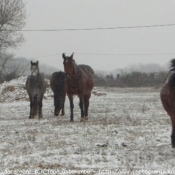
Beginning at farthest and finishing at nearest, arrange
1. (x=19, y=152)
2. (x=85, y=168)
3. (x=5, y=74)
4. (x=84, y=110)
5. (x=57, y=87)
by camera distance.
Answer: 1. (x=5, y=74)
2. (x=57, y=87)
3. (x=84, y=110)
4. (x=19, y=152)
5. (x=85, y=168)

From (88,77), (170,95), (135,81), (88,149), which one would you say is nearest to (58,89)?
(88,77)

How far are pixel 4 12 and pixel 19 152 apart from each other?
40504 mm

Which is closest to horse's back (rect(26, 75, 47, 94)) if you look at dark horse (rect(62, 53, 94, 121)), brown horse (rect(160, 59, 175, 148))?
dark horse (rect(62, 53, 94, 121))

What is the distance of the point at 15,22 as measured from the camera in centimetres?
4612

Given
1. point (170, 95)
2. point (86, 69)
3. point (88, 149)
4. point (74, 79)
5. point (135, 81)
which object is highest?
point (86, 69)

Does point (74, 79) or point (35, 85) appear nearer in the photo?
point (74, 79)

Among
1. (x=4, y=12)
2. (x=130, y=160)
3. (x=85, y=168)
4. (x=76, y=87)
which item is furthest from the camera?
(x=4, y=12)

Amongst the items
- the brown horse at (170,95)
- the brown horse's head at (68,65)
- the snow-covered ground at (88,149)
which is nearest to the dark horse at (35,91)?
the brown horse's head at (68,65)

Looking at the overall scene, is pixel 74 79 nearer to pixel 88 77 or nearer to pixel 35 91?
pixel 88 77

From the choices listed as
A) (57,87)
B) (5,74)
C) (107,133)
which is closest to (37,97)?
(57,87)

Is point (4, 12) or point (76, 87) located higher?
point (4, 12)

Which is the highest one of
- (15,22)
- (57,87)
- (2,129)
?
(15,22)

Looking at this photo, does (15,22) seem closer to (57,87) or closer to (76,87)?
(57,87)

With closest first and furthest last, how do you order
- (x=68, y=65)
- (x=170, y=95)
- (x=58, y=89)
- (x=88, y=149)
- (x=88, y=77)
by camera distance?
(x=170, y=95), (x=88, y=149), (x=68, y=65), (x=88, y=77), (x=58, y=89)
